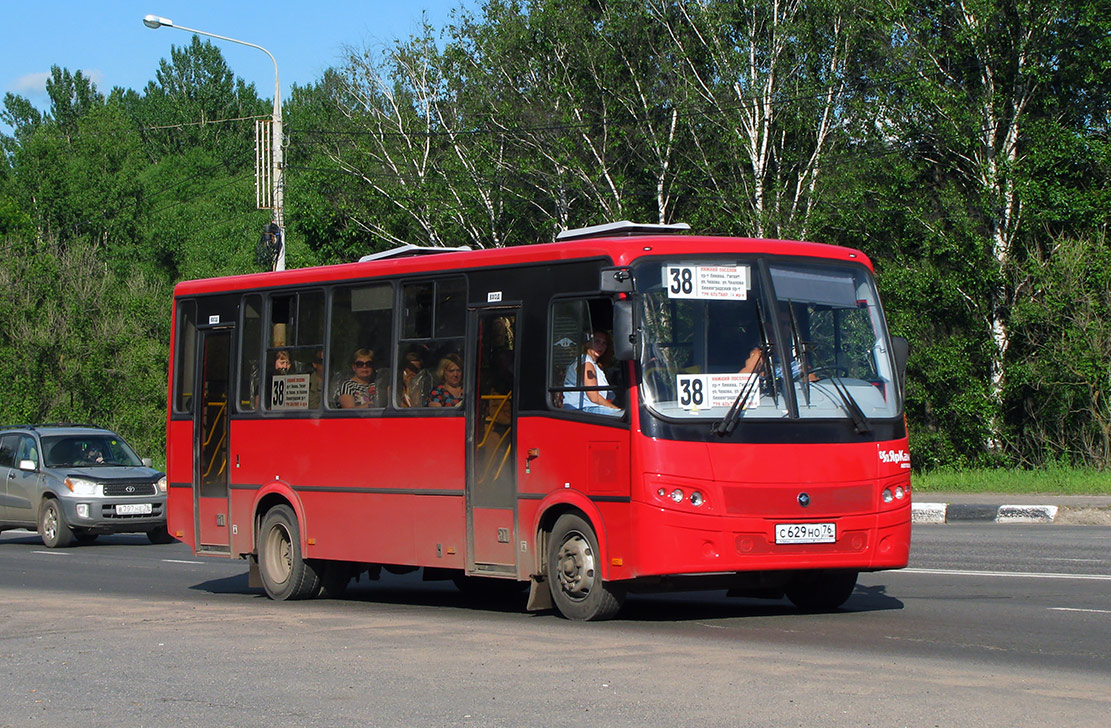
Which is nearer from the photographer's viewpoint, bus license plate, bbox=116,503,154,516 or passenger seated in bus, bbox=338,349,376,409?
passenger seated in bus, bbox=338,349,376,409

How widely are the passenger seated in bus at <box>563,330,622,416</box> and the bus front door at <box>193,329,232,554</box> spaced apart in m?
4.92

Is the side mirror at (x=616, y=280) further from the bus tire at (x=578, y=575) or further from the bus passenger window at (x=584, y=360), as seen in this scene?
the bus tire at (x=578, y=575)

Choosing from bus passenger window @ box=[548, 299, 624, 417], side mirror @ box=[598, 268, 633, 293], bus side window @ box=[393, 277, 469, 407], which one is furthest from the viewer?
bus side window @ box=[393, 277, 469, 407]

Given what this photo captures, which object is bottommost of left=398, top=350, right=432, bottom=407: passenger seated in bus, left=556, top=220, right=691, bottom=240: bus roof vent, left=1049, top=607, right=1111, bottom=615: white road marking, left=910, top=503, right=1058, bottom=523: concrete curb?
left=1049, top=607, right=1111, bottom=615: white road marking

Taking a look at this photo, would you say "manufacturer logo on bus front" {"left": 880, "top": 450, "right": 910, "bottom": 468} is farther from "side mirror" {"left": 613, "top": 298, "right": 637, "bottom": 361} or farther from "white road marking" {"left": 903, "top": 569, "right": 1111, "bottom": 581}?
"white road marking" {"left": 903, "top": 569, "right": 1111, "bottom": 581}

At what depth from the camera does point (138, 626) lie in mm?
11539

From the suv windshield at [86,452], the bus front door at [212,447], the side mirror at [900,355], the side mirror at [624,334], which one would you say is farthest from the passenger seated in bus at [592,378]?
the suv windshield at [86,452]

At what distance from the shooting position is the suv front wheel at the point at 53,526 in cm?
2292

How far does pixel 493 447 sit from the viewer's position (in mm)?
11680

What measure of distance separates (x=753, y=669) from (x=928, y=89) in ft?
80.5

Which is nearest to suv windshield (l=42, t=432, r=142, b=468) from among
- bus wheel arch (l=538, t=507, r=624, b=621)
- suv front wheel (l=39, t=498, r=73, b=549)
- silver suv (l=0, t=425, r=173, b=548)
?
silver suv (l=0, t=425, r=173, b=548)

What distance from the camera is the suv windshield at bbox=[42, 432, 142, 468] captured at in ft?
78.5

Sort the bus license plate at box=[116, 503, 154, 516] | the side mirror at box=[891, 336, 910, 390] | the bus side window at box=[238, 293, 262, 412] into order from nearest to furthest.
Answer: the side mirror at box=[891, 336, 910, 390] < the bus side window at box=[238, 293, 262, 412] < the bus license plate at box=[116, 503, 154, 516]

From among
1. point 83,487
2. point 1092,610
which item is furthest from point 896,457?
point 83,487
